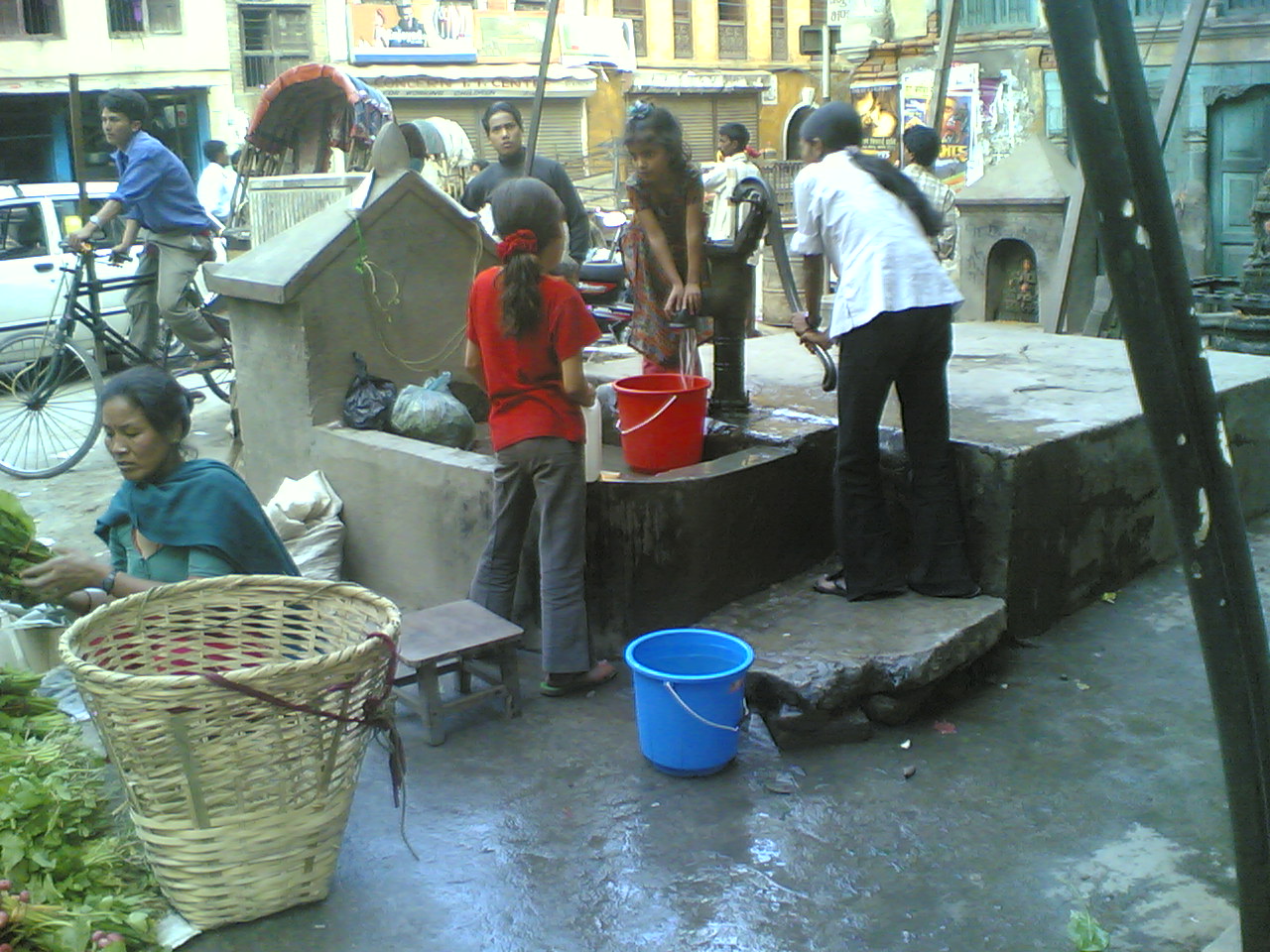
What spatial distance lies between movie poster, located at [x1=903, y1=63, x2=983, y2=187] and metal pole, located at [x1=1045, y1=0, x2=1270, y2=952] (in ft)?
52.4

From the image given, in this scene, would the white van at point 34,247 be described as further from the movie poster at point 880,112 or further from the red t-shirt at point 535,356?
the movie poster at point 880,112

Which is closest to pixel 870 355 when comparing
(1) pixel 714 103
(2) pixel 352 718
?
(2) pixel 352 718

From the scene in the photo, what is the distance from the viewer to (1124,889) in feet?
9.80

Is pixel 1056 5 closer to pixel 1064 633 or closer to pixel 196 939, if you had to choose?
pixel 196 939

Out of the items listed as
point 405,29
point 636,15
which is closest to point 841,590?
point 405,29

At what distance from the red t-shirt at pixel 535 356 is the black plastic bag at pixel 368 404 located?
1167mm

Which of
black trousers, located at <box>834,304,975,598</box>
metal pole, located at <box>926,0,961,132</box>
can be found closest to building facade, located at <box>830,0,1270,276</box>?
metal pole, located at <box>926,0,961,132</box>

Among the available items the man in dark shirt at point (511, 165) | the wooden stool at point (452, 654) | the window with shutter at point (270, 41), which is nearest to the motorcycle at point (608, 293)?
the man in dark shirt at point (511, 165)

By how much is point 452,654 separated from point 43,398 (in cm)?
496

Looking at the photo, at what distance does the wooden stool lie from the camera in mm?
3834

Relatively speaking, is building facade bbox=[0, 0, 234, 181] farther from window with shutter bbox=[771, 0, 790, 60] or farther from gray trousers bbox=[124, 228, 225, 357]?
gray trousers bbox=[124, 228, 225, 357]

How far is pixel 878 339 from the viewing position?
4.08 meters

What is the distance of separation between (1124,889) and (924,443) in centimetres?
169

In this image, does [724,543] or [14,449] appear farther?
[14,449]
